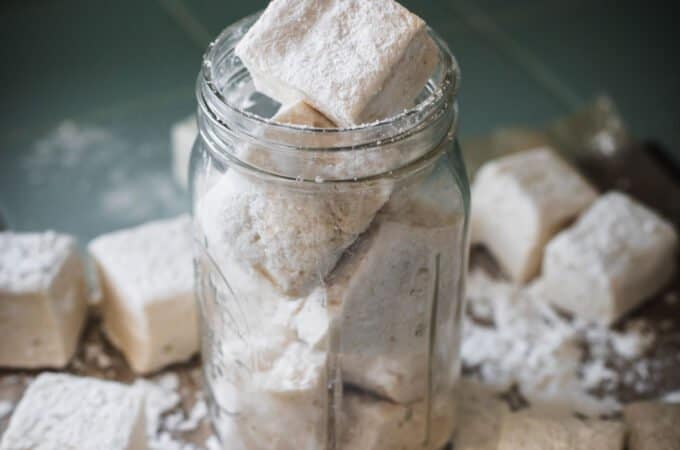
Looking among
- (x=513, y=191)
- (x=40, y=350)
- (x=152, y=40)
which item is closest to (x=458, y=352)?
(x=513, y=191)

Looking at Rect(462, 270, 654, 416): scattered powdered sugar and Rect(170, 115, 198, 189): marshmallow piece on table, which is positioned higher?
Rect(170, 115, 198, 189): marshmallow piece on table

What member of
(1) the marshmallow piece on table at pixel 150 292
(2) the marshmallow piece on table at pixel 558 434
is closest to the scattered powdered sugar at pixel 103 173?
(1) the marshmallow piece on table at pixel 150 292

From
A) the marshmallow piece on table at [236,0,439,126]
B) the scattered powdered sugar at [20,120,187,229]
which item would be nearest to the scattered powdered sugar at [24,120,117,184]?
the scattered powdered sugar at [20,120,187,229]

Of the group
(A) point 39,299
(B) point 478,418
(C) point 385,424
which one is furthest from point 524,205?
(A) point 39,299

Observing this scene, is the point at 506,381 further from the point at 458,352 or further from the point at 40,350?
the point at 40,350

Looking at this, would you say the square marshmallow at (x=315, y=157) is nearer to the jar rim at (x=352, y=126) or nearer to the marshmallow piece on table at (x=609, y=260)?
the jar rim at (x=352, y=126)

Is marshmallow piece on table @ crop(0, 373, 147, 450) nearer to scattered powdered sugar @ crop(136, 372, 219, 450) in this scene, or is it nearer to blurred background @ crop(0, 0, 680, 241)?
scattered powdered sugar @ crop(136, 372, 219, 450)
